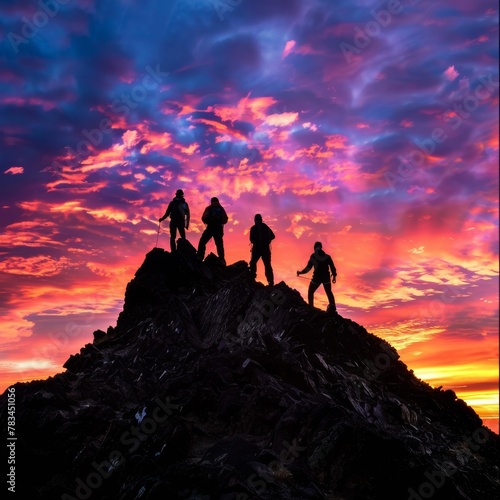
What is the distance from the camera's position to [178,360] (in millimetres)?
21422

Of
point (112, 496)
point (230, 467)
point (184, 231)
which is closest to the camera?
point (230, 467)

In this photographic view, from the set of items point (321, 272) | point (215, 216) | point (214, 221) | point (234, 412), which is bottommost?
point (234, 412)

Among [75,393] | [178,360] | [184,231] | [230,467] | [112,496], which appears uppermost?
[184,231]

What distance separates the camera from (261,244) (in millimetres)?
26188

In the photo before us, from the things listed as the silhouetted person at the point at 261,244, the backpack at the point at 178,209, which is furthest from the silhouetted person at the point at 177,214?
the silhouetted person at the point at 261,244

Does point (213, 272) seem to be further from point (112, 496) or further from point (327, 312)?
point (112, 496)

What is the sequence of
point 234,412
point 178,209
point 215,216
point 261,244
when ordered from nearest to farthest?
point 234,412, point 261,244, point 215,216, point 178,209

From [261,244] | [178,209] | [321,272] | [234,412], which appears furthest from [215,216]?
[234,412]

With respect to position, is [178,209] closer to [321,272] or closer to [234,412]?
[321,272]

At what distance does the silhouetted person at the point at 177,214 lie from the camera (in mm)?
28609

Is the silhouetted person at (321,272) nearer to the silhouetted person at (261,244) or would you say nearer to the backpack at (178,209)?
the silhouetted person at (261,244)

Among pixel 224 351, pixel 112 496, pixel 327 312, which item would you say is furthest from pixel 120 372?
pixel 327 312

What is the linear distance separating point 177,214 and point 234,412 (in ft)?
50.8

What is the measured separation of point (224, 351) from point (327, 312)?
7005 mm
